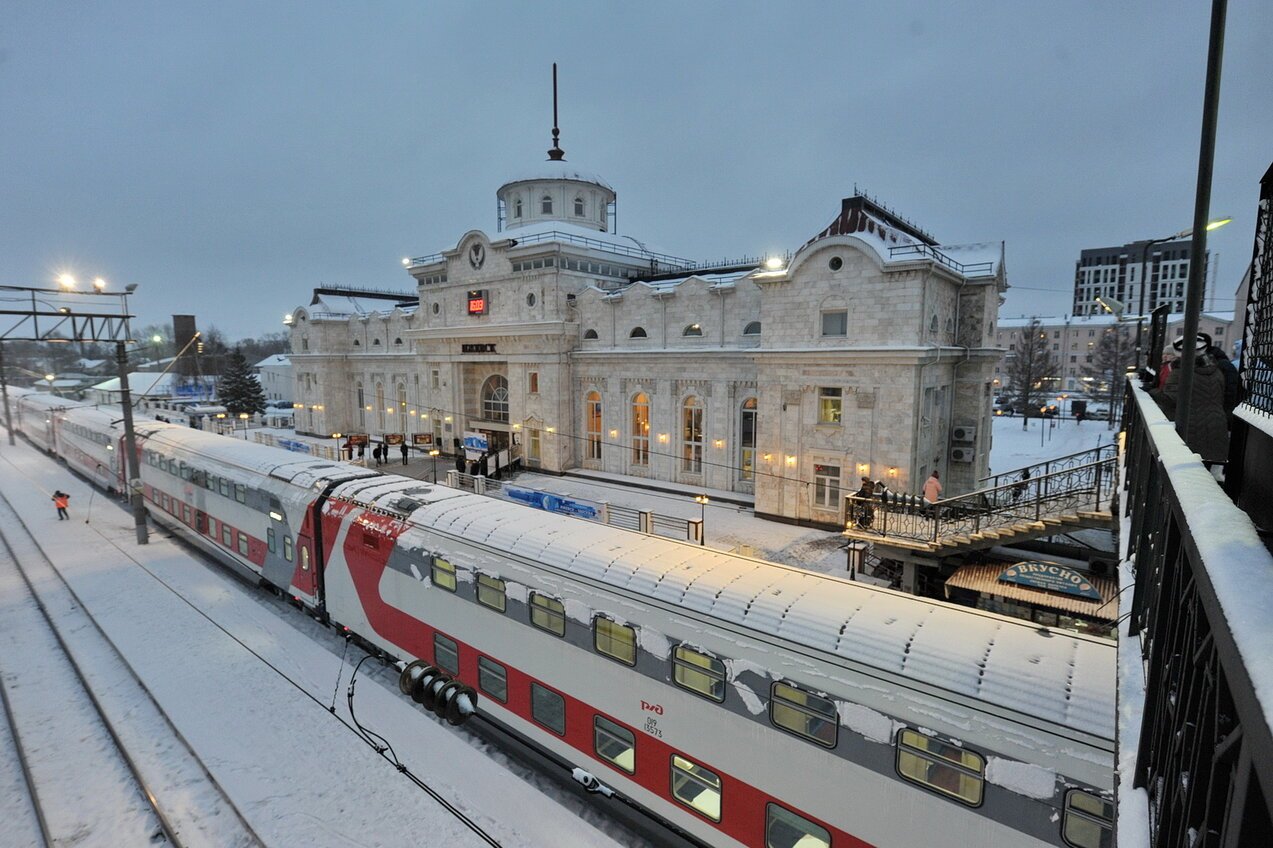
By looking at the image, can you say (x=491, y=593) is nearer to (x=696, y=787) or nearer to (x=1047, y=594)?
(x=696, y=787)

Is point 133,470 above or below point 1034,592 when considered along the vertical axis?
above

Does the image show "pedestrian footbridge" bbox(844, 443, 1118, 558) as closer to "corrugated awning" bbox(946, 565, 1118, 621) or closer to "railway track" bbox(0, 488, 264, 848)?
"corrugated awning" bbox(946, 565, 1118, 621)

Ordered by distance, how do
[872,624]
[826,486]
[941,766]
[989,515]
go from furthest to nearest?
[826,486] → [989,515] → [872,624] → [941,766]

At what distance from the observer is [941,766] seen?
664cm

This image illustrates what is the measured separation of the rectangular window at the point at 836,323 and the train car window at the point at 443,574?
17.3m

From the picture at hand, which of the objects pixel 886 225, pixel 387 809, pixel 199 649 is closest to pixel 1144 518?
pixel 387 809

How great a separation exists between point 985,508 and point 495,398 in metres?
29.0

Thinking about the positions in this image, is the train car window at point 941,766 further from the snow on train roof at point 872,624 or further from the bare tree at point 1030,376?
the bare tree at point 1030,376

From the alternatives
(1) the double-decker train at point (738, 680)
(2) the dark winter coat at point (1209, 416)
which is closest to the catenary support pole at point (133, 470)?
(1) the double-decker train at point (738, 680)

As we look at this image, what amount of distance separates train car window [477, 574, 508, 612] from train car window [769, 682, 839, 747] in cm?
512

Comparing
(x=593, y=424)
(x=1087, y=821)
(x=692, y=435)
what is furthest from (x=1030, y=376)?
(x=1087, y=821)

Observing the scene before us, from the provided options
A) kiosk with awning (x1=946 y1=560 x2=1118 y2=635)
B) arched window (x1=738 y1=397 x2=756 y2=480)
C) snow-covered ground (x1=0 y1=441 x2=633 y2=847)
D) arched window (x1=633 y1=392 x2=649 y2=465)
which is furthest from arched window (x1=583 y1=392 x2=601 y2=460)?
kiosk with awning (x1=946 y1=560 x2=1118 y2=635)

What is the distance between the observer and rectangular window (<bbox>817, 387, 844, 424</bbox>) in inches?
943

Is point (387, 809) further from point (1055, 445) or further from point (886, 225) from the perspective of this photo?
point (1055, 445)
